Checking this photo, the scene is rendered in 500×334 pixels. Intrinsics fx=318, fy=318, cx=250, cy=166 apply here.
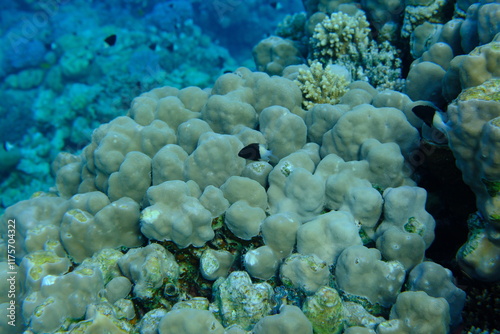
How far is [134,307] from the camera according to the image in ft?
8.52

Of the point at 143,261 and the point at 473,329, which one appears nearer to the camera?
the point at 473,329

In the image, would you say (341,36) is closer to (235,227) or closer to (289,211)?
(289,211)

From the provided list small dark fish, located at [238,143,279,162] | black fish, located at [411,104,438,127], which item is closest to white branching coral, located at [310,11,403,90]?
black fish, located at [411,104,438,127]

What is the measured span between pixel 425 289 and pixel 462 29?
2751mm

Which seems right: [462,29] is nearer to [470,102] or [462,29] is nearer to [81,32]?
[470,102]

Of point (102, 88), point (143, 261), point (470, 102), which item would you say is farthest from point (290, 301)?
point (102, 88)

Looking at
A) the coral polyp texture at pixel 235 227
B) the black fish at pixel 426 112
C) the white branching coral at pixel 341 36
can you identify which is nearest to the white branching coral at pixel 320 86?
the coral polyp texture at pixel 235 227

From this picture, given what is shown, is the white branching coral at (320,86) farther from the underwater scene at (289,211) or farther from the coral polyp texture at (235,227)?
the coral polyp texture at (235,227)

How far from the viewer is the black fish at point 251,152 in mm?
3094

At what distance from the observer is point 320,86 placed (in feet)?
13.2

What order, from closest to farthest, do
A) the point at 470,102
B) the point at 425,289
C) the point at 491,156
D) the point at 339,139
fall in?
the point at 491,156
the point at 470,102
the point at 425,289
the point at 339,139

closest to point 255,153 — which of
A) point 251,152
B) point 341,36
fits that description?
point 251,152

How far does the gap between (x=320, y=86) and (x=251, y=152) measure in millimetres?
1525

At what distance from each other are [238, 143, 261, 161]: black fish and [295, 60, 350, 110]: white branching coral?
1.22m
